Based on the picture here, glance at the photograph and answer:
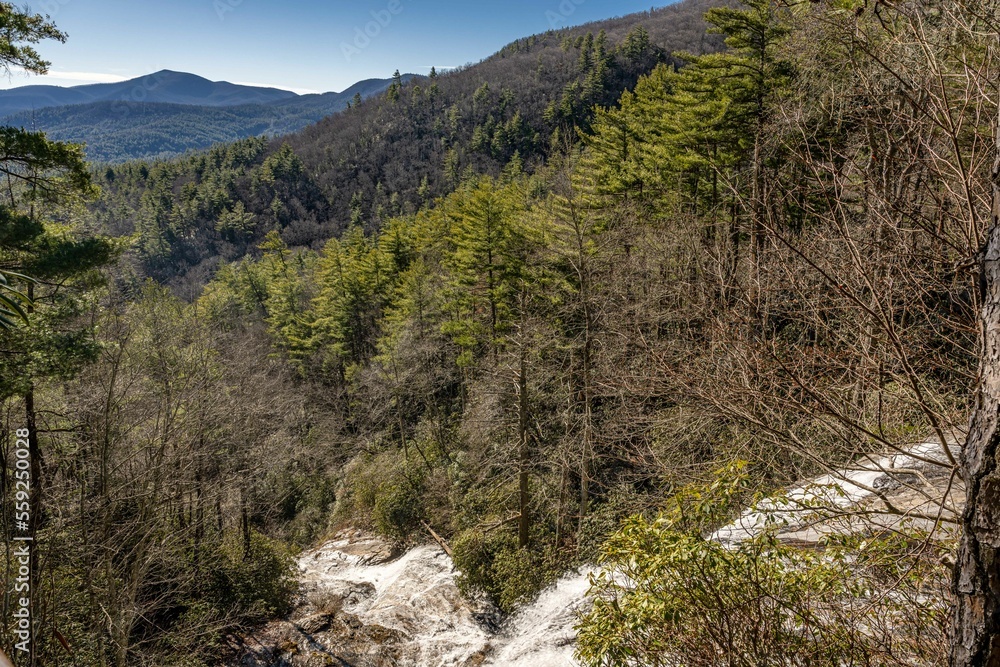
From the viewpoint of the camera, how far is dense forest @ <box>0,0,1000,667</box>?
4160 millimetres

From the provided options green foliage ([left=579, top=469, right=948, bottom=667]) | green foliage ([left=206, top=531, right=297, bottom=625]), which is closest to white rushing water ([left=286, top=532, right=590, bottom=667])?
green foliage ([left=206, top=531, right=297, bottom=625])

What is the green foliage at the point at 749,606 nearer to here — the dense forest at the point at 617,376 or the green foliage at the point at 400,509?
the dense forest at the point at 617,376

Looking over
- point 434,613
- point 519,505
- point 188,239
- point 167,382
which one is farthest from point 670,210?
point 188,239

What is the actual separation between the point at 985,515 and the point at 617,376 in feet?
22.8

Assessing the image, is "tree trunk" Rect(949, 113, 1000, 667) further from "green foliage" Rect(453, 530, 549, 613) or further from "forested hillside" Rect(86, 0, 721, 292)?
"forested hillside" Rect(86, 0, 721, 292)

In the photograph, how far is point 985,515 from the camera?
Answer: 2.55 meters

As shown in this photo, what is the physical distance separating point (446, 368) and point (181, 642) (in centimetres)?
1452

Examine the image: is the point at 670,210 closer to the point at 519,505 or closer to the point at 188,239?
→ the point at 519,505

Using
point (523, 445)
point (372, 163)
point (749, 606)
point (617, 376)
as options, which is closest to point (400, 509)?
point (523, 445)

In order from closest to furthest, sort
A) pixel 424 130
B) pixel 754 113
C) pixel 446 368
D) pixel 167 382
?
pixel 167 382
pixel 754 113
pixel 446 368
pixel 424 130

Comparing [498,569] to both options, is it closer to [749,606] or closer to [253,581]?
[253,581]

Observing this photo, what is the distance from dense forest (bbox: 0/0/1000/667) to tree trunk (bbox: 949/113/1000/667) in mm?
262

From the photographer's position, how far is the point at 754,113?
555 inches

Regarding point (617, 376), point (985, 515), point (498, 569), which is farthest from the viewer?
point (498, 569)
